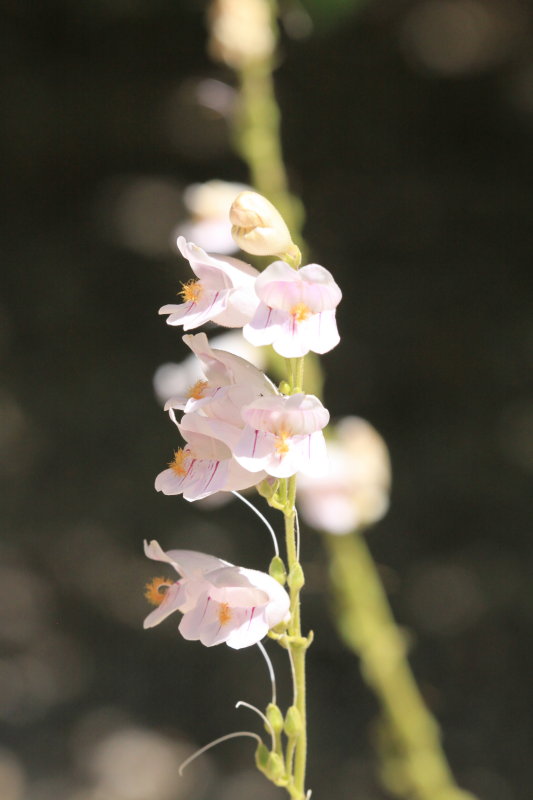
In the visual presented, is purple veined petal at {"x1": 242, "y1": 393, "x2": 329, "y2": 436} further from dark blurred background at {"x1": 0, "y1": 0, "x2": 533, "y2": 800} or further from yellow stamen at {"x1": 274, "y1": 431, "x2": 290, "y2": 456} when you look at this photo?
dark blurred background at {"x1": 0, "y1": 0, "x2": 533, "y2": 800}

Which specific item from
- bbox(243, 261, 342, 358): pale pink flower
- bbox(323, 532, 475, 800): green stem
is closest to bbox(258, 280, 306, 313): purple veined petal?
bbox(243, 261, 342, 358): pale pink flower

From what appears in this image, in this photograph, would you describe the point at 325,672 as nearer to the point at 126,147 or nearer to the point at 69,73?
the point at 126,147

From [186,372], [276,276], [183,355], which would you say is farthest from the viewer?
[183,355]

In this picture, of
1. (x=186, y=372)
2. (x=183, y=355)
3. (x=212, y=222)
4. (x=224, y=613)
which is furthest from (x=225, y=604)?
(x=183, y=355)

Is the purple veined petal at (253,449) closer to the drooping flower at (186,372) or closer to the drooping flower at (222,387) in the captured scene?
the drooping flower at (222,387)

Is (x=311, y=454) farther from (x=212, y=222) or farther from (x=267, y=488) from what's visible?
(x=212, y=222)

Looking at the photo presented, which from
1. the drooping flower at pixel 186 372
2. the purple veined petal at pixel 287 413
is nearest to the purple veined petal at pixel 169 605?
the purple veined petal at pixel 287 413
